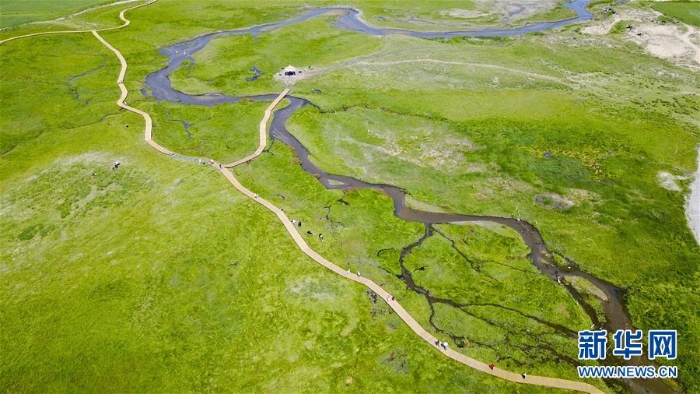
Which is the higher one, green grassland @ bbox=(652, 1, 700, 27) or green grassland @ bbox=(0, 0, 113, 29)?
green grassland @ bbox=(0, 0, 113, 29)

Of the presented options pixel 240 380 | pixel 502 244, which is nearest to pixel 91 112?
pixel 240 380

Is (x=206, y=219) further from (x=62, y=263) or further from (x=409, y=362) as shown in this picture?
(x=409, y=362)

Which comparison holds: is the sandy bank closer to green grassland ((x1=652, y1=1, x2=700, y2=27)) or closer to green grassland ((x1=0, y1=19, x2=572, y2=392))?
green grassland ((x1=0, y1=19, x2=572, y2=392))

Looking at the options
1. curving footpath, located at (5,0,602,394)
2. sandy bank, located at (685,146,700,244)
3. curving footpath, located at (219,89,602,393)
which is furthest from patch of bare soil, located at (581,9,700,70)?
curving footpath, located at (5,0,602,394)

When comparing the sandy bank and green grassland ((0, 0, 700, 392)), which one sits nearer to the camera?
green grassland ((0, 0, 700, 392))

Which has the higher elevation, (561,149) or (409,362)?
(561,149)

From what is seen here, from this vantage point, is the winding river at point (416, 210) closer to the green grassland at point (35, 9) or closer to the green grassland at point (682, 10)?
the green grassland at point (682, 10)
